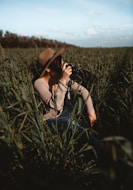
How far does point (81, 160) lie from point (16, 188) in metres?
0.47

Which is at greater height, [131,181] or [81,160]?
[131,181]

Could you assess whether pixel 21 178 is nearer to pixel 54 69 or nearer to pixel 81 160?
pixel 81 160

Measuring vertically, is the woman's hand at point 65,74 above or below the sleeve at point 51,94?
above

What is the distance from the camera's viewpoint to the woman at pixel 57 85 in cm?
263

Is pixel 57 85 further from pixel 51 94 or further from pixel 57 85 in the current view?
pixel 51 94

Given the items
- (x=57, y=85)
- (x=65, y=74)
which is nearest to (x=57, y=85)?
(x=57, y=85)

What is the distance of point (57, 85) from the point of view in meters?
2.81

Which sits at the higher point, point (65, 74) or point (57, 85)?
point (65, 74)

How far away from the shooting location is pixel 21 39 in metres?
21.9

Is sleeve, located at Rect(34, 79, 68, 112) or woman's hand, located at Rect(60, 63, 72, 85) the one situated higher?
woman's hand, located at Rect(60, 63, 72, 85)

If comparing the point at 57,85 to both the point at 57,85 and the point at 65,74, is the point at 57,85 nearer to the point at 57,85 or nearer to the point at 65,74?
the point at 57,85

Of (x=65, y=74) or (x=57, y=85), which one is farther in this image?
(x=57, y=85)

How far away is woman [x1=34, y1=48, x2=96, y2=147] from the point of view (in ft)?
8.62

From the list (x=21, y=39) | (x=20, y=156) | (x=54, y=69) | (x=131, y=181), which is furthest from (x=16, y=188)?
(x=21, y=39)
